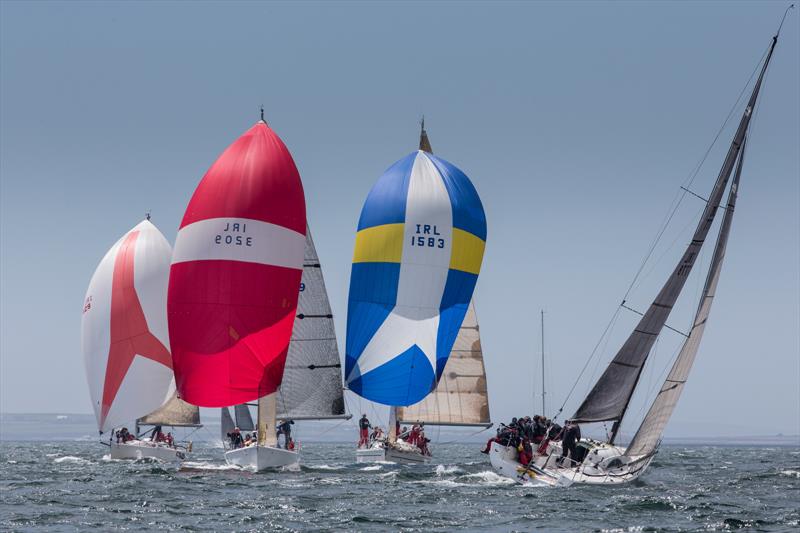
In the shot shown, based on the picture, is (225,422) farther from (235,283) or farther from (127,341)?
(235,283)

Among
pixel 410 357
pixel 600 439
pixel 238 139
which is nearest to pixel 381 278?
pixel 410 357

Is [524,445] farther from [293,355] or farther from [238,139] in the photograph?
[238,139]

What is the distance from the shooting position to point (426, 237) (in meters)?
37.8

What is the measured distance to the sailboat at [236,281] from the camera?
3203cm

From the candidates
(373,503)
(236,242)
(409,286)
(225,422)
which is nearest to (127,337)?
(236,242)

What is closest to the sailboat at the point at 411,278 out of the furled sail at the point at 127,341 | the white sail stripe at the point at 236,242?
the white sail stripe at the point at 236,242

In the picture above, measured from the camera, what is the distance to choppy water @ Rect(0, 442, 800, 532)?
2236 cm

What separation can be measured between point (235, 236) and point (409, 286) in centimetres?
765

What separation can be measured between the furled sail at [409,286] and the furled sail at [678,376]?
350 inches

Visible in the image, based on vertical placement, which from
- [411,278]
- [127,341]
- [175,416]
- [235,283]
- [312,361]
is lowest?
[175,416]

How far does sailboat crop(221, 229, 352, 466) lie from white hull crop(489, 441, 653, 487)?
903 cm

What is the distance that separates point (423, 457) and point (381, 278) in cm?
853

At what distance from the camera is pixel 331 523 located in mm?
22500

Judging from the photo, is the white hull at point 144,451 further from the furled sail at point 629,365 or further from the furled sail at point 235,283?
the furled sail at point 629,365
